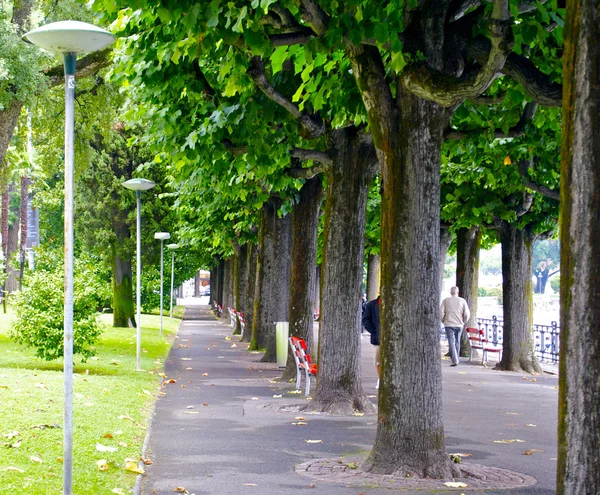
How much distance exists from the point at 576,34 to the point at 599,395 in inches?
77.3

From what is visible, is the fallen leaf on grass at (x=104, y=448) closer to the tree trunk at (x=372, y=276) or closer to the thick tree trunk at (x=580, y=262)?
the thick tree trunk at (x=580, y=262)

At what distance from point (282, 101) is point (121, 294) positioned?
1086 inches

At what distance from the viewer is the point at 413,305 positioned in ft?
32.3

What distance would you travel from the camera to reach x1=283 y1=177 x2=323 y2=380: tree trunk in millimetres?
19688

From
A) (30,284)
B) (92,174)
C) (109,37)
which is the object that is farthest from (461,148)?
(92,174)

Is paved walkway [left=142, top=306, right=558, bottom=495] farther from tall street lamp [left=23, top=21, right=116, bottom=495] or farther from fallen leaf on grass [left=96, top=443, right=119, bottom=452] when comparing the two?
tall street lamp [left=23, top=21, right=116, bottom=495]

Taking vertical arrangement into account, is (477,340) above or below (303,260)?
below

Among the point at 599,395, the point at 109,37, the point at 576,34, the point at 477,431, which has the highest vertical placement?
the point at 109,37

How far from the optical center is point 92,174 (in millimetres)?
39500

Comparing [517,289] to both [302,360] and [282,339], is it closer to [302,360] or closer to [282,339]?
[282,339]

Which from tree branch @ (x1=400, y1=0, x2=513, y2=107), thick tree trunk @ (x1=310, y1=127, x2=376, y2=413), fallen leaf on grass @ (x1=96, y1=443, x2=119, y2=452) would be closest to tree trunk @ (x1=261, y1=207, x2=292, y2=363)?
thick tree trunk @ (x1=310, y1=127, x2=376, y2=413)

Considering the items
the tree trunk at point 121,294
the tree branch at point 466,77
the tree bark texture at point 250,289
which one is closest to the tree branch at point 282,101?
the tree branch at point 466,77

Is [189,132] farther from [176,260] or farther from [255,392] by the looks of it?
[176,260]

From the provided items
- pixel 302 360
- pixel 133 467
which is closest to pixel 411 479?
pixel 133 467
